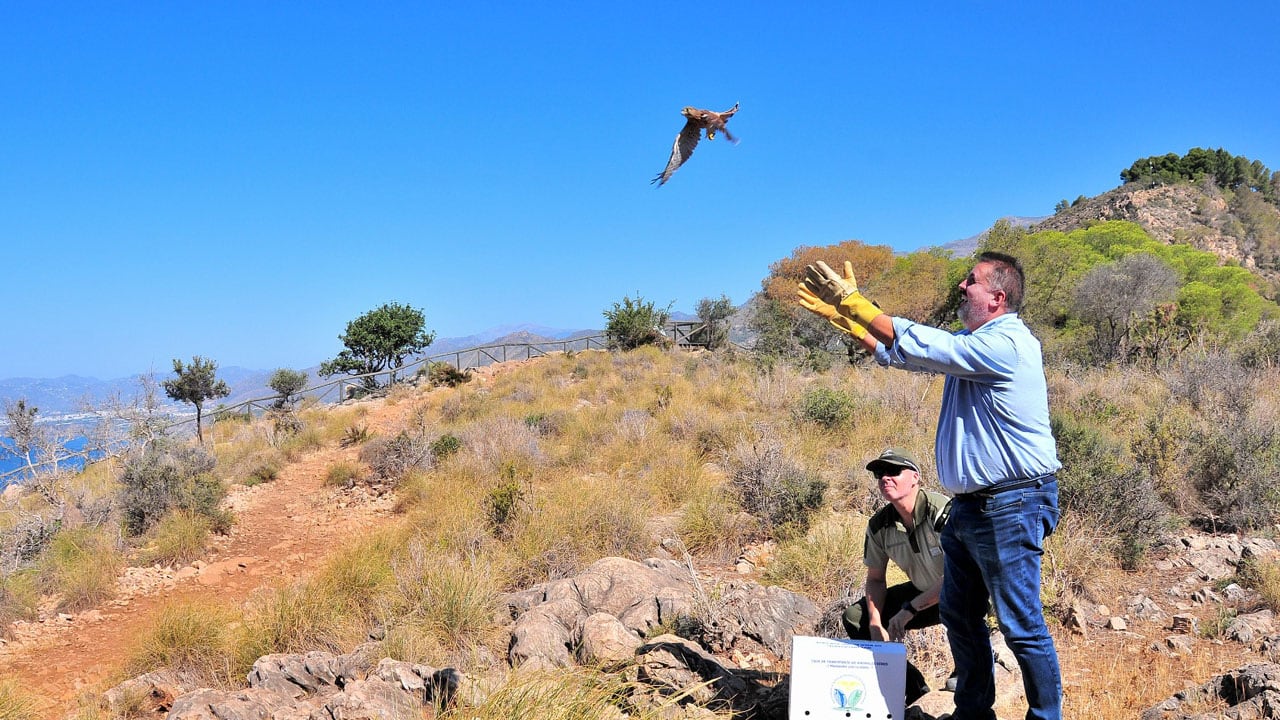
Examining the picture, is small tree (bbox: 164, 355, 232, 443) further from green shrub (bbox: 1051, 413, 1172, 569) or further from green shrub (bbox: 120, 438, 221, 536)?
green shrub (bbox: 1051, 413, 1172, 569)

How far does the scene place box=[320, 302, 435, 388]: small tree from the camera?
108 ft

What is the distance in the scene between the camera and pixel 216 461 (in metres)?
10.8

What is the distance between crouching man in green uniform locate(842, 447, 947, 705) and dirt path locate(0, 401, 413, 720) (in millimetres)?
5162

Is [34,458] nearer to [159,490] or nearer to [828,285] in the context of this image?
[159,490]

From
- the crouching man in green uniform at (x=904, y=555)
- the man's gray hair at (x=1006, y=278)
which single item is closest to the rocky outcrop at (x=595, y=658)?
the crouching man in green uniform at (x=904, y=555)

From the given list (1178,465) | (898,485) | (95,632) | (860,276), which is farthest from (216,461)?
(860,276)

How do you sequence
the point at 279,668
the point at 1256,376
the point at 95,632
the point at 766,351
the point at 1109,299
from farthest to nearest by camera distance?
the point at 766,351 → the point at 1109,299 → the point at 1256,376 → the point at 95,632 → the point at 279,668

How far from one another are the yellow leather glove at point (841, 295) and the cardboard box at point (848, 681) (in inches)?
53.1

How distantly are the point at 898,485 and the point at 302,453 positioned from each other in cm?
1226

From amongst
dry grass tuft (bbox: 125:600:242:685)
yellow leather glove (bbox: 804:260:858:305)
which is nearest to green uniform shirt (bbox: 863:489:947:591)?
yellow leather glove (bbox: 804:260:858:305)

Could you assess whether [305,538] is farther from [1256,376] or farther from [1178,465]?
[1256,376]

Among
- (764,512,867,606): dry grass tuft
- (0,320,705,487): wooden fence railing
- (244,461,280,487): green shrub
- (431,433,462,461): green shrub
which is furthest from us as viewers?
(244,461,280,487): green shrub

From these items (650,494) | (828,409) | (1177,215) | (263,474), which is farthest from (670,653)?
(1177,215)

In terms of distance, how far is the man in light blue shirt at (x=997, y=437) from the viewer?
93.9 inches
